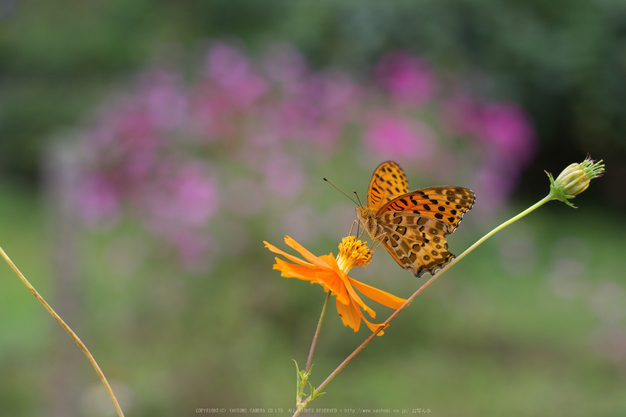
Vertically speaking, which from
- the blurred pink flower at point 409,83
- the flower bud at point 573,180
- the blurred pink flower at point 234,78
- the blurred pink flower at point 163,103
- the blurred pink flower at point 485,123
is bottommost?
the flower bud at point 573,180

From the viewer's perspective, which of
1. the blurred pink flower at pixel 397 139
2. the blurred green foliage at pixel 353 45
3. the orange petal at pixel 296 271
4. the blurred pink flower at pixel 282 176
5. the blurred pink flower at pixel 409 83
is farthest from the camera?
the blurred green foliage at pixel 353 45

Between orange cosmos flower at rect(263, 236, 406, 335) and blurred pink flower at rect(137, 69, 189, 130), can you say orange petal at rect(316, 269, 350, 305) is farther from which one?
blurred pink flower at rect(137, 69, 189, 130)

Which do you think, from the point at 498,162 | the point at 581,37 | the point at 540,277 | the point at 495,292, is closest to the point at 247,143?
the point at 498,162

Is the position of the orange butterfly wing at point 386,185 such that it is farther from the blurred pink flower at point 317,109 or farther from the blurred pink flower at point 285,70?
the blurred pink flower at point 285,70

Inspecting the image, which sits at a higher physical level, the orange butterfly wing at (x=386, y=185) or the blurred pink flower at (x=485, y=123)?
the blurred pink flower at (x=485, y=123)

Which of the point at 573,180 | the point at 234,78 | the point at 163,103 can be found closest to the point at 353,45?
the point at 234,78

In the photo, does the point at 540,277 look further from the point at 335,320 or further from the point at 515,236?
the point at 335,320

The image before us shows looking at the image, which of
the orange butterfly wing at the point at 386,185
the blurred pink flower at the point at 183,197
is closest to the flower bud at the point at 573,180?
the orange butterfly wing at the point at 386,185

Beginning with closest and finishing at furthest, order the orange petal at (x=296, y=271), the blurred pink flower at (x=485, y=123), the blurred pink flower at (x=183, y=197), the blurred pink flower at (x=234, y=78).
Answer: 1. the orange petal at (x=296, y=271)
2. the blurred pink flower at (x=183, y=197)
3. the blurred pink flower at (x=234, y=78)
4. the blurred pink flower at (x=485, y=123)

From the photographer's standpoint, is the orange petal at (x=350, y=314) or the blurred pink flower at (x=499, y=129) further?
the blurred pink flower at (x=499, y=129)
